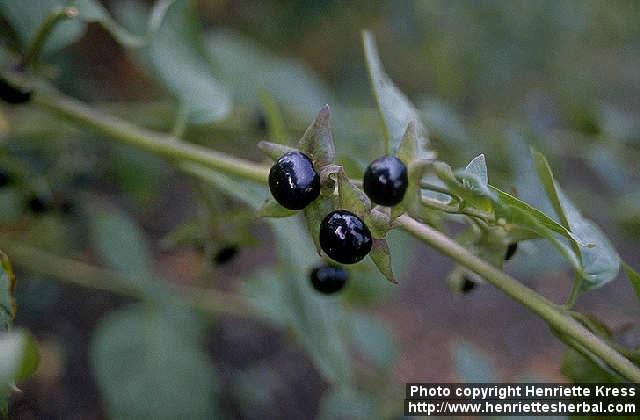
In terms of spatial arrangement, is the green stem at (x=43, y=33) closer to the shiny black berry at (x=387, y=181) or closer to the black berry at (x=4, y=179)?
the black berry at (x=4, y=179)

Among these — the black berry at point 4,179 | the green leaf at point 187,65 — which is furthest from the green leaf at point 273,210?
the black berry at point 4,179

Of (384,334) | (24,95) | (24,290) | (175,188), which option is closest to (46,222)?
(24,290)

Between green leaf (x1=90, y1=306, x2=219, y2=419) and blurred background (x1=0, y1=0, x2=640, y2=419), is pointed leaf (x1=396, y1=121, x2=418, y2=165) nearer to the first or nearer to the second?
blurred background (x1=0, y1=0, x2=640, y2=419)

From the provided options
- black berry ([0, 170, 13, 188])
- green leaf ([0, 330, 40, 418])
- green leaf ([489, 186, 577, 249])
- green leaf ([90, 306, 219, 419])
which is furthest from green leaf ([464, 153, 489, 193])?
green leaf ([90, 306, 219, 419])

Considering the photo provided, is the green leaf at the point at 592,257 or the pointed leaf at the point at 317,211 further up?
the pointed leaf at the point at 317,211

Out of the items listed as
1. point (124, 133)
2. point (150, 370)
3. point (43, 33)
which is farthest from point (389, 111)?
point (150, 370)

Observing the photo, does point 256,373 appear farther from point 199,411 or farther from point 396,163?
point 396,163
